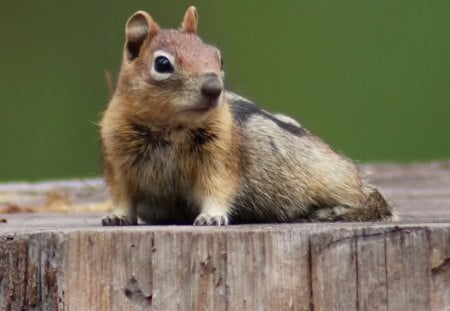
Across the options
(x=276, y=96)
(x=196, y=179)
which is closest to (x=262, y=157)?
(x=196, y=179)

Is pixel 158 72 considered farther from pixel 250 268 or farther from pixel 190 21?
pixel 250 268

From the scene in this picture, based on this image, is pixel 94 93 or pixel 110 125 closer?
pixel 110 125

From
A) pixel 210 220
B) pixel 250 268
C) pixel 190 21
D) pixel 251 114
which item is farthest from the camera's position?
pixel 251 114

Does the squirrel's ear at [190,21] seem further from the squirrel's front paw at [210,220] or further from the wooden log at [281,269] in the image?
the wooden log at [281,269]

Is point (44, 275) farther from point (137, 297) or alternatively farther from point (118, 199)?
point (118, 199)

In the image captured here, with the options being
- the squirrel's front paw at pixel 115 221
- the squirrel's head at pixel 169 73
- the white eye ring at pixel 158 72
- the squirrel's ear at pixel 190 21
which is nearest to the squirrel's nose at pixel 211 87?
the squirrel's head at pixel 169 73

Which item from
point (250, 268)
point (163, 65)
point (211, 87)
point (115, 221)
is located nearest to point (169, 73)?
point (163, 65)
